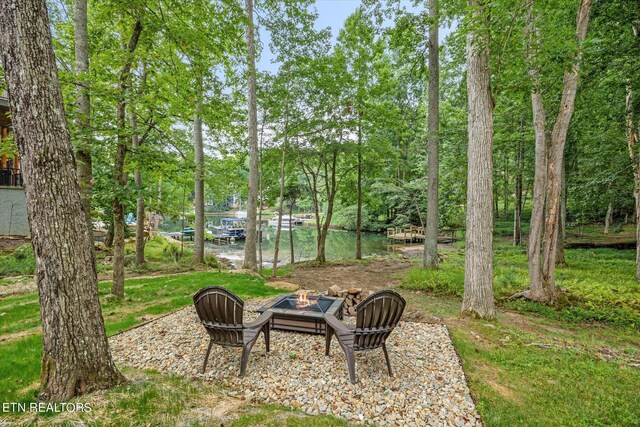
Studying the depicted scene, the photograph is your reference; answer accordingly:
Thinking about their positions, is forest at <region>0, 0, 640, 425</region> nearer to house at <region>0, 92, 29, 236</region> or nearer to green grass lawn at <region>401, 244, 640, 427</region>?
green grass lawn at <region>401, 244, 640, 427</region>

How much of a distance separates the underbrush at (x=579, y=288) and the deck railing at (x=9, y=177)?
1505 cm

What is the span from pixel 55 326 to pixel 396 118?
11.2m

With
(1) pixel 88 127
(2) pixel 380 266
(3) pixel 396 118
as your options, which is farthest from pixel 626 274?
(1) pixel 88 127

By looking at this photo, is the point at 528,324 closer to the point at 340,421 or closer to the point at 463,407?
the point at 463,407

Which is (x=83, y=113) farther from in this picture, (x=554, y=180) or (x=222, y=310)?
(x=554, y=180)

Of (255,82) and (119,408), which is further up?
(255,82)

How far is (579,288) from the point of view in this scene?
6.57m

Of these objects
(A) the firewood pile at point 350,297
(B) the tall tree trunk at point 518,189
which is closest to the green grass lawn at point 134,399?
(A) the firewood pile at point 350,297

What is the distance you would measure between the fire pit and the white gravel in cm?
18

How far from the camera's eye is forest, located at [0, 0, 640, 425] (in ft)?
7.42

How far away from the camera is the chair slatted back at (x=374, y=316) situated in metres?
2.93

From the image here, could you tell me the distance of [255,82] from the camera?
8.55 m

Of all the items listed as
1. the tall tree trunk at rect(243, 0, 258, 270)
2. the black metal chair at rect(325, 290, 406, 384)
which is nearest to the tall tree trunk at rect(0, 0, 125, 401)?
the black metal chair at rect(325, 290, 406, 384)

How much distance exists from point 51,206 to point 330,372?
2914 millimetres
